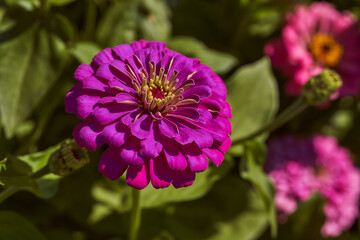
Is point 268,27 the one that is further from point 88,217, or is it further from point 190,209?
point 88,217

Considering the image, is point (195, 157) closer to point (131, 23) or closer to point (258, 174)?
point (258, 174)

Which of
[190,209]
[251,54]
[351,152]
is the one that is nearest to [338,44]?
[251,54]

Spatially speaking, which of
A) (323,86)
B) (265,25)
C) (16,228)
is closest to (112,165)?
(16,228)

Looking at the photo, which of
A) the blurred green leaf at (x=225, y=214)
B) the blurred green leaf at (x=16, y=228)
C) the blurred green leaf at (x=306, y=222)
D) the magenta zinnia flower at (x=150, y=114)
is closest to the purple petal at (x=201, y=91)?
the magenta zinnia flower at (x=150, y=114)

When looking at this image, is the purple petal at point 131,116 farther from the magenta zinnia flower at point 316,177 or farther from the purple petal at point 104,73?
the magenta zinnia flower at point 316,177

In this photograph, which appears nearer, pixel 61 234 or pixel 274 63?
pixel 61 234

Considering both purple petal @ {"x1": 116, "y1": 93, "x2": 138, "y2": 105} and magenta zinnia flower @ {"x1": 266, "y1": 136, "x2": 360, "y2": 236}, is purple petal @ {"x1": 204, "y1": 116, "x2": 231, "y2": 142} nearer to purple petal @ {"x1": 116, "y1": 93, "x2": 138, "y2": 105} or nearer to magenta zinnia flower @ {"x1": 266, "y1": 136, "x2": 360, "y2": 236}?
purple petal @ {"x1": 116, "y1": 93, "x2": 138, "y2": 105}
